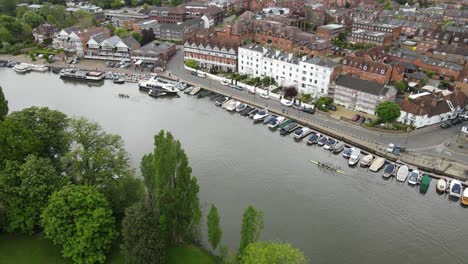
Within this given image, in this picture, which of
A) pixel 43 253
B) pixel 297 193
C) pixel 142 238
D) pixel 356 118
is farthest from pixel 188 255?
pixel 356 118

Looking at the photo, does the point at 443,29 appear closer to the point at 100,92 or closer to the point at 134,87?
the point at 134,87

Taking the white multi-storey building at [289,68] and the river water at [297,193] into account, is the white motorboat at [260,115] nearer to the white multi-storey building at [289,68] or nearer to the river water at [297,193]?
the river water at [297,193]

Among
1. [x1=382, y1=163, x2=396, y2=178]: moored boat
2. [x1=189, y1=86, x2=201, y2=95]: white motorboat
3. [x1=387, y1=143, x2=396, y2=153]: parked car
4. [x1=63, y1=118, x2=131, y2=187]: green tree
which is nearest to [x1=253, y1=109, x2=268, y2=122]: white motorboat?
[x1=189, y1=86, x2=201, y2=95]: white motorboat

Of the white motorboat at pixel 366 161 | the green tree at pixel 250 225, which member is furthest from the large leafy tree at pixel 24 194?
the white motorboat at pixel 366 161

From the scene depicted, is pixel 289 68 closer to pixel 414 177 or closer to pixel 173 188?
pixel 414 177

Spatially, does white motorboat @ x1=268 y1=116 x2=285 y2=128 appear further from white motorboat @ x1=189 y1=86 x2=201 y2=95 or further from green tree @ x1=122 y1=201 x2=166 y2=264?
green tree @ x1=122 y1=201 x2=166 y2=264

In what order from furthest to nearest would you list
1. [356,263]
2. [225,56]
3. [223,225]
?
A: [225,56]
[223,225]
[356,263]

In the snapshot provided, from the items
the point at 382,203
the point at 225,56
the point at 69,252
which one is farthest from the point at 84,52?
the point at 382,203
